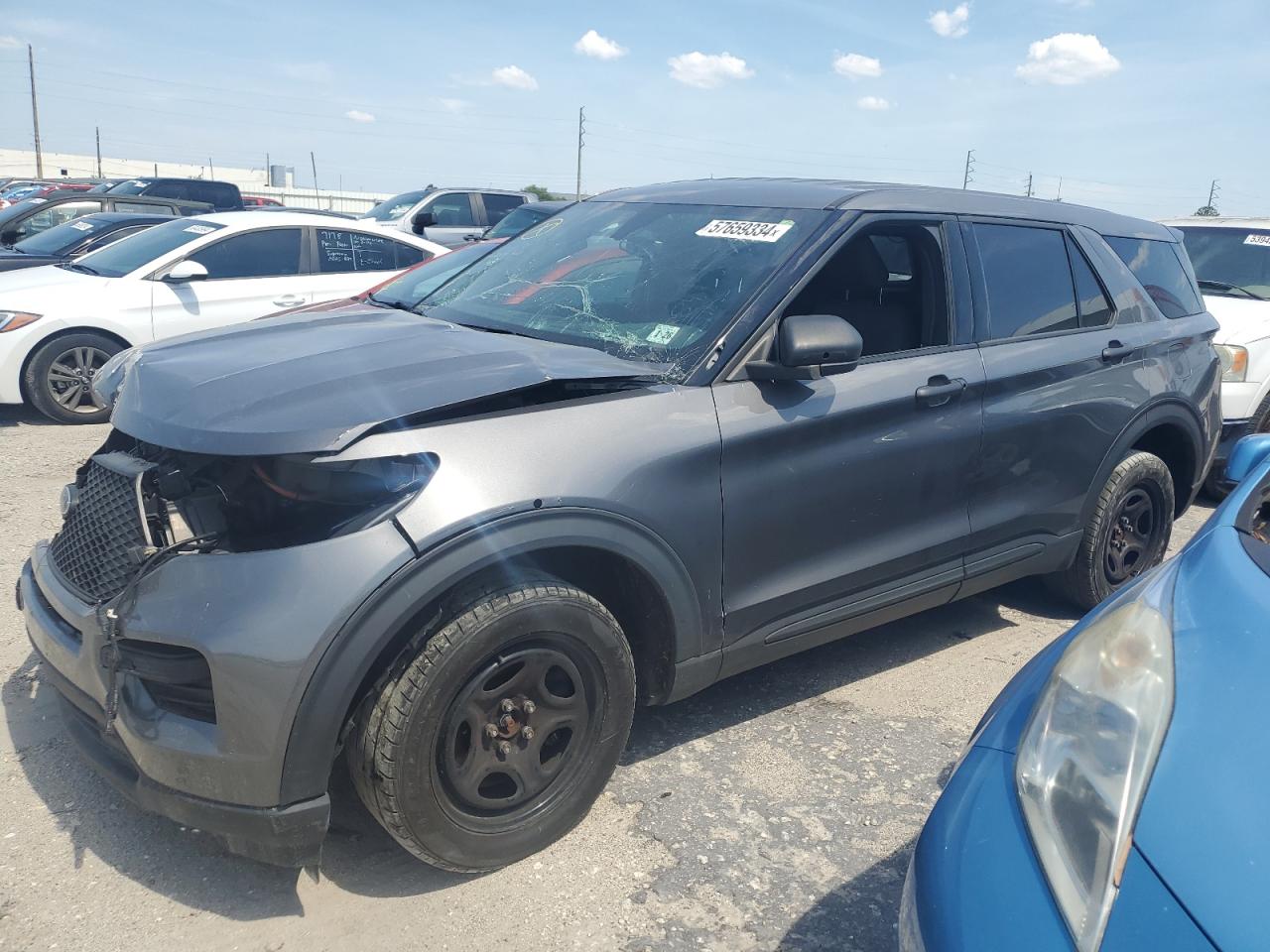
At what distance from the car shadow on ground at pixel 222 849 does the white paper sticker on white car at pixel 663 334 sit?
1.30 m

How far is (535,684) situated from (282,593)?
2.27 ft

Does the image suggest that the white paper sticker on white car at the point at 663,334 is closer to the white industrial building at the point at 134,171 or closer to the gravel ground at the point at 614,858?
the gravel ground at the point at 614,858

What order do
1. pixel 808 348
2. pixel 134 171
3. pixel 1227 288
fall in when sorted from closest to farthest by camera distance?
1. pixel 808 348
2. pixel 1227 288
3. pixel 134 171

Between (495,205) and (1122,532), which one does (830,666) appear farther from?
(495,205)

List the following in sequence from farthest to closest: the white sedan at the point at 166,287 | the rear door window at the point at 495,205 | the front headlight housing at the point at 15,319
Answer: the rear door window at the point at 495,205 < the white sedan at the point at 166,287 < the front headlight housing at the point at 15,319

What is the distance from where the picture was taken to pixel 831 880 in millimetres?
2686

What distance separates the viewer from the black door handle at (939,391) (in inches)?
132

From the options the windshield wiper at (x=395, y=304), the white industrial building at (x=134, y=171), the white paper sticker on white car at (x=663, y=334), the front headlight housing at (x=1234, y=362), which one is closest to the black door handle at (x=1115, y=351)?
the white paper sticker on white car at (x=663, y=334)

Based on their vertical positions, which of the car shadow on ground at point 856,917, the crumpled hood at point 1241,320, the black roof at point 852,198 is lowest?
the car shadow on ground at point 856,917

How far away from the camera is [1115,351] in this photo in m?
4.10

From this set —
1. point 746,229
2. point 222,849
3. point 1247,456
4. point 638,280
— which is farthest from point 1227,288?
point 222,849

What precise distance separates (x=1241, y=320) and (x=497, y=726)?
6.24 meters

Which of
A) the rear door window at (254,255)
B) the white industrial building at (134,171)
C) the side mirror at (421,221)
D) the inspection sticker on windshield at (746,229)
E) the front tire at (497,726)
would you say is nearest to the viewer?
the front tire at (497,726)

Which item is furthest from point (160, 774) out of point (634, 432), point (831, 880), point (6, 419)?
point (6, 419)
